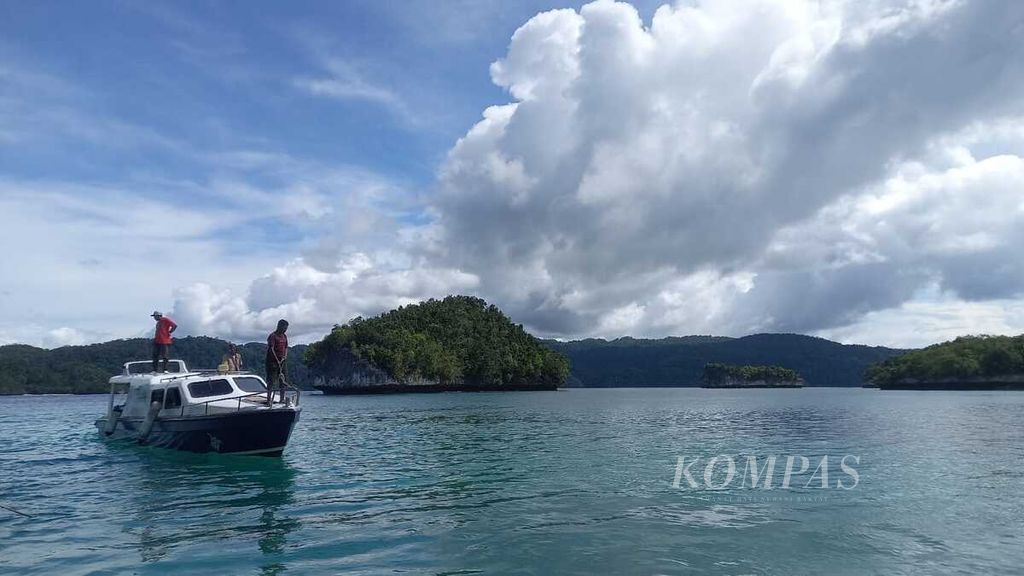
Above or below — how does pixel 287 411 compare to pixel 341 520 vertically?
above

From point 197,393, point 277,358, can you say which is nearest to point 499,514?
point 277,358

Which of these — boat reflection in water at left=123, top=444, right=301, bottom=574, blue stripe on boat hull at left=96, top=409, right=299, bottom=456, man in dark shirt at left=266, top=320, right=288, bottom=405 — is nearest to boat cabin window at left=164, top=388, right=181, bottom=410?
blue stripe on boat hull at left=96, top=409, right=299, bottom=456

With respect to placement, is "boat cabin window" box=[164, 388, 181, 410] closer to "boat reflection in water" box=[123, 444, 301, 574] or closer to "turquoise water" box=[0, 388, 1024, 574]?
"turquoise water" box=[0, 388, 1024, 574]

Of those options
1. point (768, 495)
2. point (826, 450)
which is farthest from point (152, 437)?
point (826, 450)

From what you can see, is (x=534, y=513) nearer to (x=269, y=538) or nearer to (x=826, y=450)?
(x=269, y=538)

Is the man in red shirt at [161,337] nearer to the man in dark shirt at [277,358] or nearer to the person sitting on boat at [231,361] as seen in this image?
the person sitting on boat at [231,361]

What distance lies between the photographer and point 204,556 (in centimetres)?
1356

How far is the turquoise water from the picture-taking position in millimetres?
13227

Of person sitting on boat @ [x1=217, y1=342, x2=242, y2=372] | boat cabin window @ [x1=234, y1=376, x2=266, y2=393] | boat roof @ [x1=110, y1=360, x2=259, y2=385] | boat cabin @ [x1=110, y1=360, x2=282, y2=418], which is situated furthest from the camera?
person sitting on boat @ [x1=217, y1=342, x2=242, y2=372]

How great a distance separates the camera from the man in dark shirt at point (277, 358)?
26.7 meters

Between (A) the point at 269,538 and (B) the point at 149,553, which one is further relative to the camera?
(A) the point at 269,538

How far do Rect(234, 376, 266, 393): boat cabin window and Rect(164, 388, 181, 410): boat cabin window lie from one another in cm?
248

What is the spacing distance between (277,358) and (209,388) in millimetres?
5953

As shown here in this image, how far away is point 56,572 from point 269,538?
154 inches
